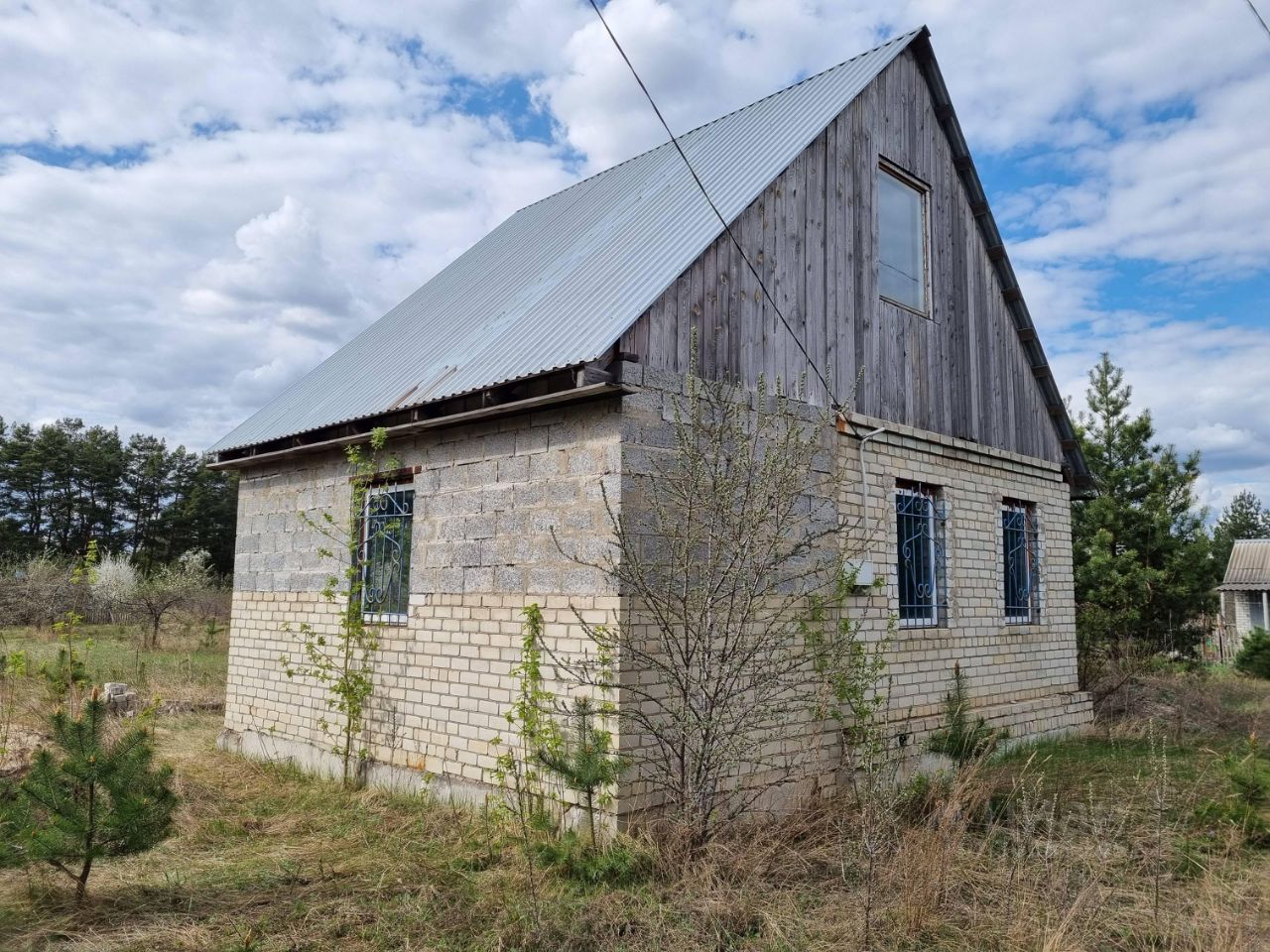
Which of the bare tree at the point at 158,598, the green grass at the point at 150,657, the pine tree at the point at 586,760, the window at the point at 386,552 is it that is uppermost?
the window at the point at 386,552

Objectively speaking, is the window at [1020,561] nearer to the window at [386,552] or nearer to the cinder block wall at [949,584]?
the cinder block wall at [949,584]

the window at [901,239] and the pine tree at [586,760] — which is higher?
the window at [901,239]

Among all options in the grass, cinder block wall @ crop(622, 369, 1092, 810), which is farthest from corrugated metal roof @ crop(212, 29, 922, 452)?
the grass

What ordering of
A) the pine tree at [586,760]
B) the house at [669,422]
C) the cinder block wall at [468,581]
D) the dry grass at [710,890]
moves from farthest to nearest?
the house at [669,422] < the cinder block wall at [468,581] < the pine tree at [586,760] < the dry grass at [710,890]

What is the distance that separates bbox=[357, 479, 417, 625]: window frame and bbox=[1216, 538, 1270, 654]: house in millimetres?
27771

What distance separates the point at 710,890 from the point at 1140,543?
49.6 ft

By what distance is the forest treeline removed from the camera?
44281mm

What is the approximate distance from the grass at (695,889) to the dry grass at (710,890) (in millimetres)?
16

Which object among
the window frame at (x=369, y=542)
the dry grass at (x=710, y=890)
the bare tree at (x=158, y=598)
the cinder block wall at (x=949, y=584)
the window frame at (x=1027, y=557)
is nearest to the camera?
the dry grass at (x=710, y=890)

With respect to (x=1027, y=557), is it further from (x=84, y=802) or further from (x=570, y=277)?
(x=84, y=802)

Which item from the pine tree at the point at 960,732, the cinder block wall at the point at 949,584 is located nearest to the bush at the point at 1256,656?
the cinder block wall at the point at 949,584

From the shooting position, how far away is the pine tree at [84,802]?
459cm

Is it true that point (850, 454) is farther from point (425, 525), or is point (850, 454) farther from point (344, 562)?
point (344, 562)

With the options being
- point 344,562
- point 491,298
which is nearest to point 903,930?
point 344,562
